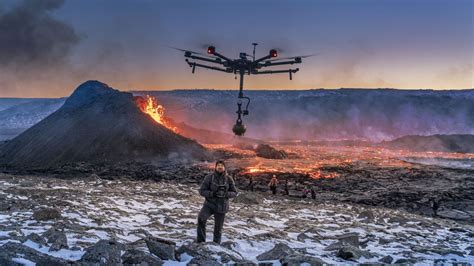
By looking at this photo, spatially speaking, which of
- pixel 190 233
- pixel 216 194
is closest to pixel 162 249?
pixel 216 194

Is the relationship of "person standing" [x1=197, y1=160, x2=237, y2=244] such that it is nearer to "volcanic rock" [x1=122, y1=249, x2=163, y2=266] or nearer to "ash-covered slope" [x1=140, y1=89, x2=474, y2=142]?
"volcanic rock" [x1=122, y1=249, x2=163, y2=266]

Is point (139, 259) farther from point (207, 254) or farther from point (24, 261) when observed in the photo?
point (24, 261)

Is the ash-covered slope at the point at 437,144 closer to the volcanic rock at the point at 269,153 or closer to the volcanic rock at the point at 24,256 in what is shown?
the volcanic rock at the point at 269,153

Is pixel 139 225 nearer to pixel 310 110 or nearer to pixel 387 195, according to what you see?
pixel 387 195

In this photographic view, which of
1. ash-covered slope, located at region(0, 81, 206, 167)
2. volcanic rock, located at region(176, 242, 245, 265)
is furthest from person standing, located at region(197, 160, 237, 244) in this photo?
ash-covered slope, located at region(0, 81, 206, 167)

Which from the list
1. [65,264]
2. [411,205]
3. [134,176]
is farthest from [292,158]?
[65,264]

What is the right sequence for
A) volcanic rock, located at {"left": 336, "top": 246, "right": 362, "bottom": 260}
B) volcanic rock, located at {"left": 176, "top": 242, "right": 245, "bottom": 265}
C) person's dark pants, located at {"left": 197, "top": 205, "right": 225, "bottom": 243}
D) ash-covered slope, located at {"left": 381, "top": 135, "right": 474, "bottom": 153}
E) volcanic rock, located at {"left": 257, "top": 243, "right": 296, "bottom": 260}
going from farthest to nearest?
ash-covered slope, located at {"left": 381, "top": 135, "right": 474, "bottom": 153} < person's dark pants, located at {"left": 197, "top": 205, "right": 225, "bottom": 243} < volcanic rock, located at {"left": 336, "top": 246, "right": 362, "bottom": 260} < volcanic rock, located at {"left": 257, "top": 243, "right": 296, "bottom": 260} < volcanic rock, located at {"left": 176, "top": 242, "right": 245, "bottom": 265}
